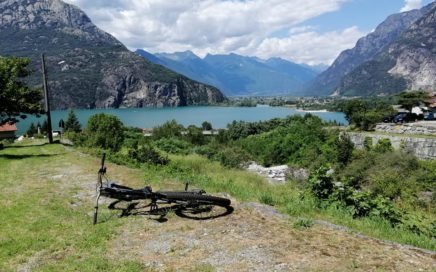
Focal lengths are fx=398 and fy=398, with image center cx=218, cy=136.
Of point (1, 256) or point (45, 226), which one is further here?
point (45, 226)

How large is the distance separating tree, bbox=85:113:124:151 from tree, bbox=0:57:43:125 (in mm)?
4699

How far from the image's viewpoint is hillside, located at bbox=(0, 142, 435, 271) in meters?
6.25

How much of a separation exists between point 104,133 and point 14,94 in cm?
816

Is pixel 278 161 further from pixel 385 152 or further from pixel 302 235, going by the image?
pixel 302 235

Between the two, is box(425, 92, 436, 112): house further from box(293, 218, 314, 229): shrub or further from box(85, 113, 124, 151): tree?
box(293, 218, 314, 229): shrub

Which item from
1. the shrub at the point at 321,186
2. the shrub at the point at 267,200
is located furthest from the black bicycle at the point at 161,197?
the shrub at the point at 321,186

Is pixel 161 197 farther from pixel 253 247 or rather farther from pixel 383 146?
pixel 383 146

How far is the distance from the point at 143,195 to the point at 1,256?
3016mm

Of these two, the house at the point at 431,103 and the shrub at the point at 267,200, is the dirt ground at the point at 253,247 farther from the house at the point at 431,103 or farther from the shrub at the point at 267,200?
the house at the point at 431,103

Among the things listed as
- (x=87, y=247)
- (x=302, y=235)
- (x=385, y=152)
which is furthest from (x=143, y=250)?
(x=385, y=152)

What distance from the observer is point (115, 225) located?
335 inches

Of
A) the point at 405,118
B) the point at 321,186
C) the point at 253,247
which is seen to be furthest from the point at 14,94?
the point at 405,118

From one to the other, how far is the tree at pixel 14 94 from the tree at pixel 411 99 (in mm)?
53519

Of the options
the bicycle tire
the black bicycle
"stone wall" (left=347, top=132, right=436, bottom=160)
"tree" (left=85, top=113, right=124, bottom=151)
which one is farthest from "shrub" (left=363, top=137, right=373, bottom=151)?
the bicycle tire
